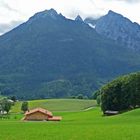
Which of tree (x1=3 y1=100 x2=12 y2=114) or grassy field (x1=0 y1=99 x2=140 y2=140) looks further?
tree (x1=3 y1=100 x2=12 y2=114)

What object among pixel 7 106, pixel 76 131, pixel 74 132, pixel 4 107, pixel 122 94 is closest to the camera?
pixel 74 132

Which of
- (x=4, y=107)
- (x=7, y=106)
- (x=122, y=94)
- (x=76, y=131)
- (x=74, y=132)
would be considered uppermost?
(x=7, y=106)

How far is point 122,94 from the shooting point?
143875 mm

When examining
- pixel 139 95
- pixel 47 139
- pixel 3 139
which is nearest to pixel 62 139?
pixel 47 139

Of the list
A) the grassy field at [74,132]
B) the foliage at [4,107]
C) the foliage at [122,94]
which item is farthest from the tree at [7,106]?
the grassy field at [74,132]

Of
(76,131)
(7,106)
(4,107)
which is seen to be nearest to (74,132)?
(76,131)

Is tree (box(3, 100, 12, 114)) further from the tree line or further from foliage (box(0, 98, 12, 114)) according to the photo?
the tree line

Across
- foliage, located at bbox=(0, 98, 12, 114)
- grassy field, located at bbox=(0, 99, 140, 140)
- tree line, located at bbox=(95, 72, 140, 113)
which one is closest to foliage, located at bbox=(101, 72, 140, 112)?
tree line, located at bbox=(95, 72, 140, 113)

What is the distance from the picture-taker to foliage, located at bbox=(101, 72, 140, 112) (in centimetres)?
13962

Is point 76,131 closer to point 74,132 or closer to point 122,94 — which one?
point 74,132

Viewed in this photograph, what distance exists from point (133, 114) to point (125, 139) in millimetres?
62561

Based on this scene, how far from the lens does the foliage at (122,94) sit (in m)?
140

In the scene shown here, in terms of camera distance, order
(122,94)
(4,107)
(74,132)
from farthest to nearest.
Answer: (4,107) → (122,94) → (74,132)

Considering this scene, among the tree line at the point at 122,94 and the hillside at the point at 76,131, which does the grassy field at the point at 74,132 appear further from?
the tree line at the point at 122,94
